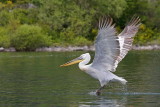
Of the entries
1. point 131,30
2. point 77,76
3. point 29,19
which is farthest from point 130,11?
point 131,30

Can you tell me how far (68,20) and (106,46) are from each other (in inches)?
1998

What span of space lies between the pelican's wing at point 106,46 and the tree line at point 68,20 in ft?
148

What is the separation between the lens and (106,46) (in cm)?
1667

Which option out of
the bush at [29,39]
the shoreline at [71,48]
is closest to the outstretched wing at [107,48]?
the shoreline at [71,48]

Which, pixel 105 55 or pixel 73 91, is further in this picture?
pixel 73 91

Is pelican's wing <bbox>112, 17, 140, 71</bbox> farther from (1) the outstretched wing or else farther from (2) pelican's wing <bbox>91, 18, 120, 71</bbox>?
(2) pelican's wing <bbox>91, 18, 120, 71</bbox>

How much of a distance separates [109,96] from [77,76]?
23.5 feet

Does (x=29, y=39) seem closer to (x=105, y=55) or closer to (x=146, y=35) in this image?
(x=146, y=35)

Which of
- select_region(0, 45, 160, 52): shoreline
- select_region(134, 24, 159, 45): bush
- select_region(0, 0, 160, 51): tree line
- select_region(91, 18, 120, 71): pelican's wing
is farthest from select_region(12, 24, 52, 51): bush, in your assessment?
select_region(91, 18, 120, 71): pelican's wing

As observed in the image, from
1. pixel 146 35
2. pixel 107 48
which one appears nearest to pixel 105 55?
pixel 107 48

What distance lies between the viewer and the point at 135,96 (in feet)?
54.8

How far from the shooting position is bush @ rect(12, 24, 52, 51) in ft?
203

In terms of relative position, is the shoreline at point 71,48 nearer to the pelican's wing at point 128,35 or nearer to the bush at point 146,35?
the bush at point 146,35

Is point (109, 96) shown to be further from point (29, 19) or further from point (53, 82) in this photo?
point (29, 19)
